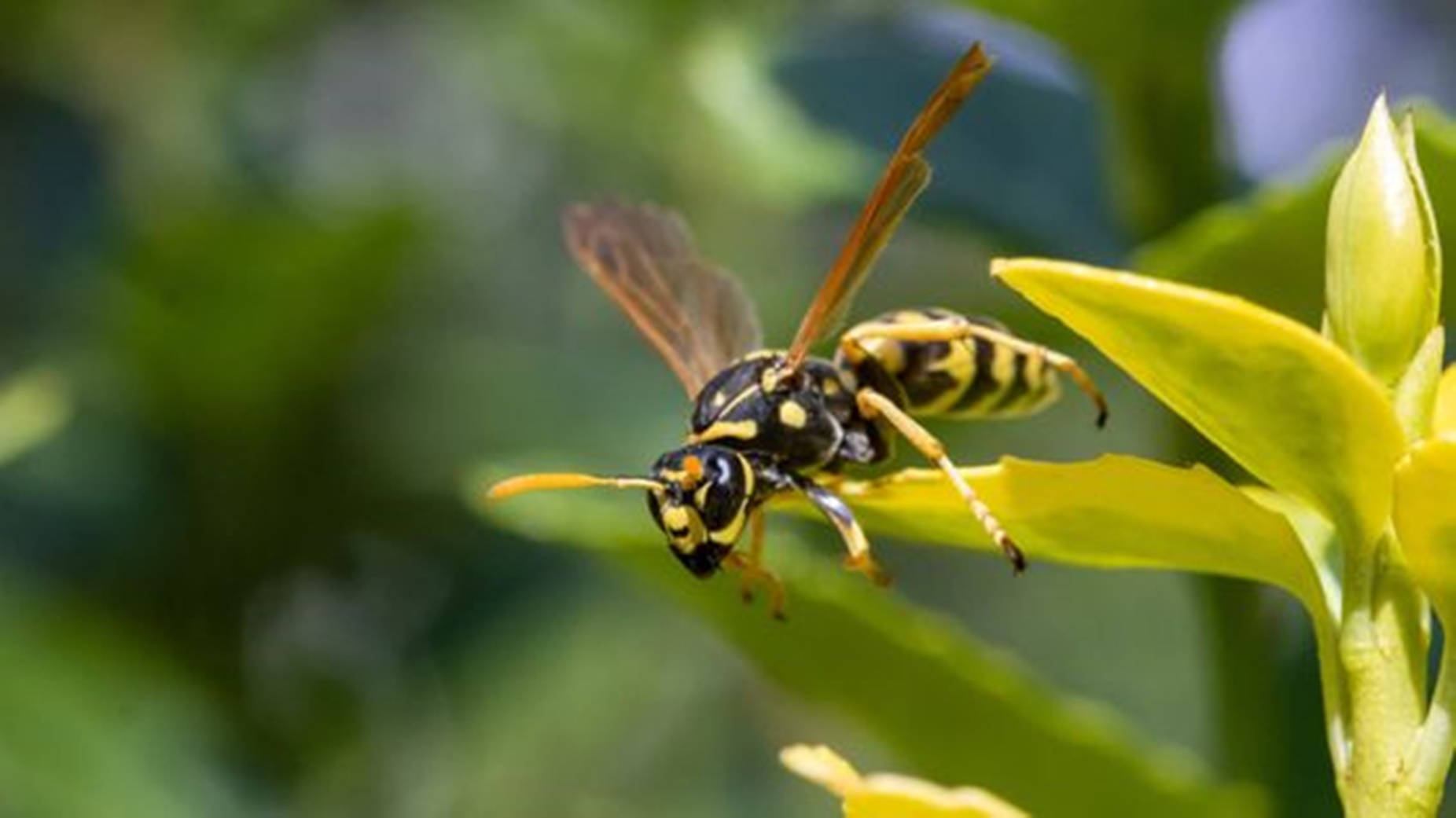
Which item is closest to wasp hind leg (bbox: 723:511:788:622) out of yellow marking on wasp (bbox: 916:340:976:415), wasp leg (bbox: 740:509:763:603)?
wasp leg (bbox: 740:509:763:603)

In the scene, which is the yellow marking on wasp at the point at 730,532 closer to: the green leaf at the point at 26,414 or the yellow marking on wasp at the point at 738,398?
Result: the yellow marking on wasp at the point at 738,398

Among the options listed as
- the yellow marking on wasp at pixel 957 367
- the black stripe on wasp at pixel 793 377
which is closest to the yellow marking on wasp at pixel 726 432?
the black stripe on wasp at pixel 793 377

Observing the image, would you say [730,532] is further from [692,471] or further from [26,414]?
[26,414]

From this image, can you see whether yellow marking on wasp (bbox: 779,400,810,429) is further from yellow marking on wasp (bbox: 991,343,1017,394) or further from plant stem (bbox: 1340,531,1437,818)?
plant stem (bbox: 1340,531,1437,818)

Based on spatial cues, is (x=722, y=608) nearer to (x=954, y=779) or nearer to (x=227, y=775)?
(x=954, y=779)

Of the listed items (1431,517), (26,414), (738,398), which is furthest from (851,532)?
(26,414)

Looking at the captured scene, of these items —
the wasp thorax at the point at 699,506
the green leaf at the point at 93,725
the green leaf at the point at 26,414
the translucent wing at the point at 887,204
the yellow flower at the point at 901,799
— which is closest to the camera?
the yellow flower at the point at 901,799

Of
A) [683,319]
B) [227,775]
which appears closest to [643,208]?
[683,319]
